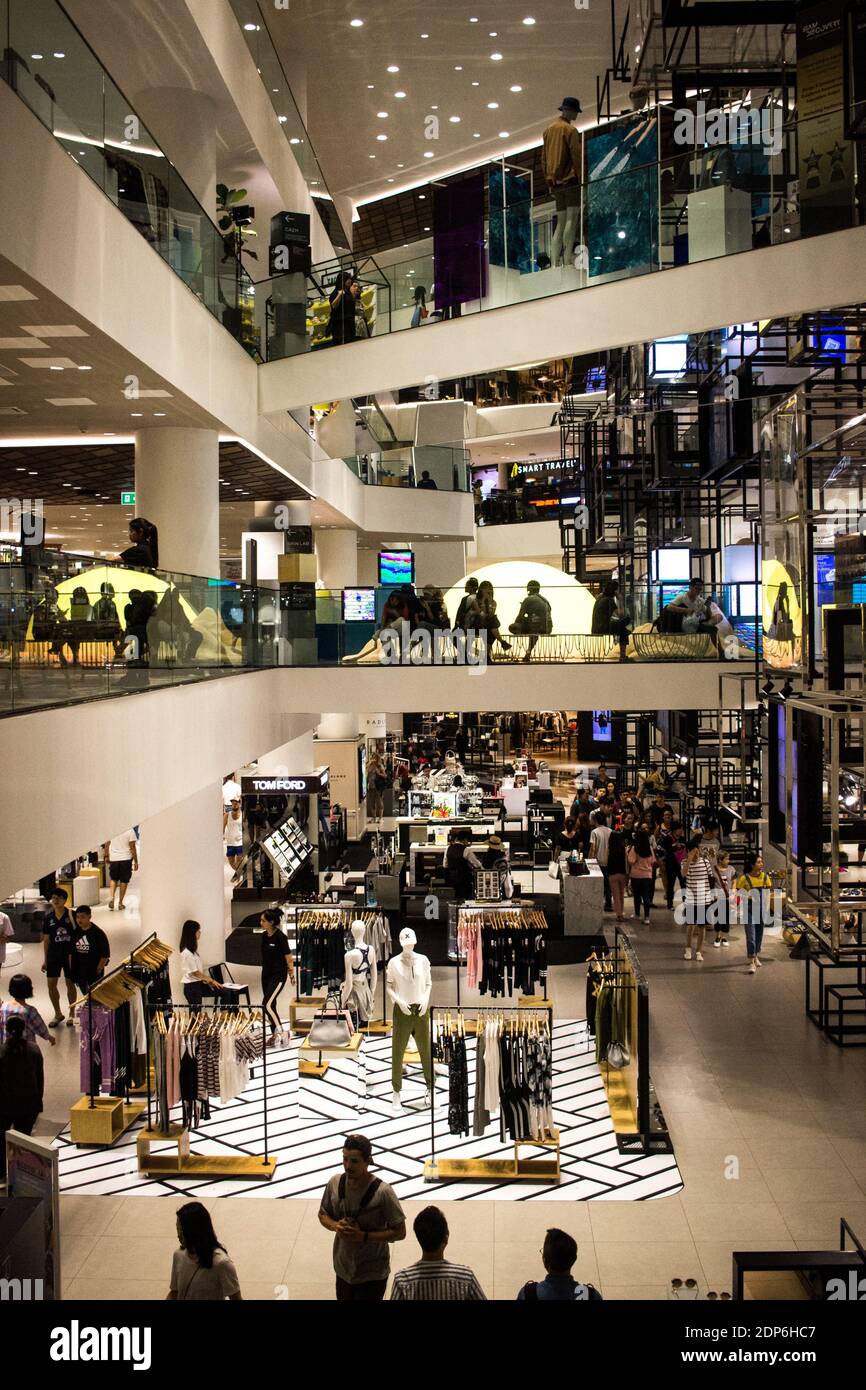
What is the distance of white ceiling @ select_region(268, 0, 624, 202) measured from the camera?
17500 mm

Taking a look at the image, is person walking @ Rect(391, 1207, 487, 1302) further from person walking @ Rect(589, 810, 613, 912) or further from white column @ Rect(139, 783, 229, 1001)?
person walking @ Rect(589, 810, 613, 912)

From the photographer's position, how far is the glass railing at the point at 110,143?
7621mm

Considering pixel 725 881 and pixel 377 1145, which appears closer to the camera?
pixel 377 1145

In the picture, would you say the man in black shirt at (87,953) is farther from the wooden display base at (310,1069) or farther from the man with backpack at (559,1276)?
the man with backpack at (559,1276)

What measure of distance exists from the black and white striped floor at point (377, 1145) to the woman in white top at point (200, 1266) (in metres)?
3.22

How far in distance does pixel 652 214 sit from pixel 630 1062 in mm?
7689

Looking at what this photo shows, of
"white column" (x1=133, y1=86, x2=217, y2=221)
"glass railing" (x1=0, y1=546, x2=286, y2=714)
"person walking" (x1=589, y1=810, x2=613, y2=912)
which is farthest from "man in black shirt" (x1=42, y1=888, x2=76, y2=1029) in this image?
"white column" (x1=133, y1=86, x2=217, y2=221)

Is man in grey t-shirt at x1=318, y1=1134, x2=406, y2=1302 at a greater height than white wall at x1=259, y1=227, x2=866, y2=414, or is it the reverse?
white wall at x1=259, y1=227, x2=866, y2=414

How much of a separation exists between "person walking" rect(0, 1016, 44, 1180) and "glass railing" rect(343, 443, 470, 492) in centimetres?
2109

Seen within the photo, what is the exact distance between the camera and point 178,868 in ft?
46.9

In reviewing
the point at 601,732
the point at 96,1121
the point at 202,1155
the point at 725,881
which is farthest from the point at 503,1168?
the point at 601,732

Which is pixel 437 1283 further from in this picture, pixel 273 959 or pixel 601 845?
pixel 601 845

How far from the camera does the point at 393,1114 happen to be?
1042cm

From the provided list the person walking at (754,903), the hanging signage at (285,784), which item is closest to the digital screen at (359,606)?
the hanging signage at (285,784)
